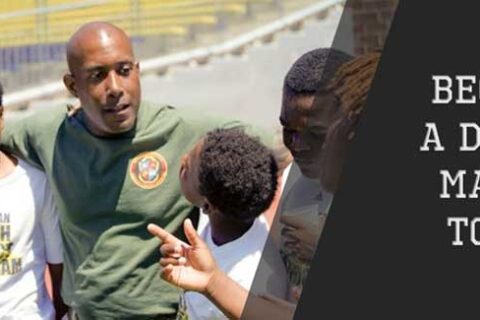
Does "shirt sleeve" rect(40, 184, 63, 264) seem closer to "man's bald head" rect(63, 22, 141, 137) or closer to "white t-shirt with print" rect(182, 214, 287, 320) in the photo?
"man's bald head" rect(63, 22, 141, 137)

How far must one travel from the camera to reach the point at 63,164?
128 inches

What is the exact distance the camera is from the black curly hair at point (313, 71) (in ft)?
8.32

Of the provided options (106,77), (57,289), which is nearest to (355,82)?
(106,77)

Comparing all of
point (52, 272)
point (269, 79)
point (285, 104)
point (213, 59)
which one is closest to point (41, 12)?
point (213, 59)

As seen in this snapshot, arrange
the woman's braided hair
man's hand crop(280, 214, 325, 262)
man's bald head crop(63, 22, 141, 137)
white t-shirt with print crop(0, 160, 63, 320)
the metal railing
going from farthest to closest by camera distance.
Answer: the metal railing
white t-shirt with print crop(0, 160, 63, 320)
man's bald head crop(63, 22, 141, 137)
man's hand crop(280, 214, 325, 262)
the woman's braided hair

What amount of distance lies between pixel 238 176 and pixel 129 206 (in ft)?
2.53

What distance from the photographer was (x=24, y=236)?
3367 millimetres

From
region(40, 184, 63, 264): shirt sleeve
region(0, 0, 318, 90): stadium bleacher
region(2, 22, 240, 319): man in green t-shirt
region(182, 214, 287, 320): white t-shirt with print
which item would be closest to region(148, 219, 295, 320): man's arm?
region(182, 214, 287, 320): white t-shirt with print

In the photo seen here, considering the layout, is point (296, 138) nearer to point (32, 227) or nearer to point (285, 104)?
point (285, 104)

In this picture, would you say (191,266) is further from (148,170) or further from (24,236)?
(24,236)

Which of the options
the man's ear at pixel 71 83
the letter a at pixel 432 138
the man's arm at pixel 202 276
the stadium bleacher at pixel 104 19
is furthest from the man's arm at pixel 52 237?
the stadium bleacher at pixel 104 19

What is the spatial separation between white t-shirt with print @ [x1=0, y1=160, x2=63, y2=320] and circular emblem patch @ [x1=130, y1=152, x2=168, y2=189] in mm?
337

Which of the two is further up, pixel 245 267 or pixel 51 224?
pixel 245 267

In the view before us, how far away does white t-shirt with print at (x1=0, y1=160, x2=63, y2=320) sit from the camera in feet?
11.0
